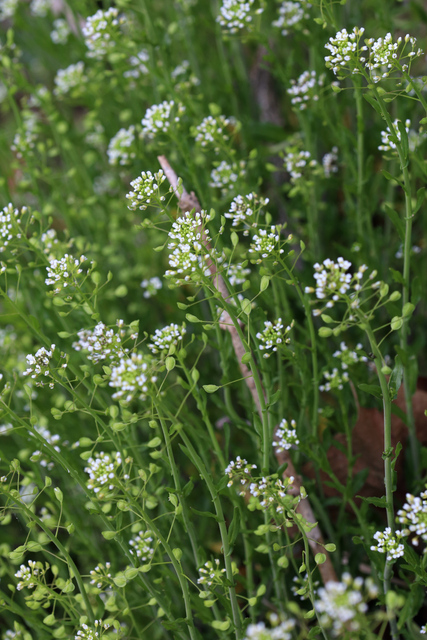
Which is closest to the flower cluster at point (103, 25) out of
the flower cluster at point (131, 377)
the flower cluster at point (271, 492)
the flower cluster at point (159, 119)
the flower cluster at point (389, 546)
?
the flower cluster at point (159, 119)

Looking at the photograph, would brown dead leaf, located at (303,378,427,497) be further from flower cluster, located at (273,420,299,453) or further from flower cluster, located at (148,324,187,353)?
flower cluster, located at (148,324,187,353)

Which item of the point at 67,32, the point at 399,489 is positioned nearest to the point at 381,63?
the point at 399,489

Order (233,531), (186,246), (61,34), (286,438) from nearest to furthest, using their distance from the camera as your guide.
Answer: (186,246) → (233,531) → (286,438) → (61,34)

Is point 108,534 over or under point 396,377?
under

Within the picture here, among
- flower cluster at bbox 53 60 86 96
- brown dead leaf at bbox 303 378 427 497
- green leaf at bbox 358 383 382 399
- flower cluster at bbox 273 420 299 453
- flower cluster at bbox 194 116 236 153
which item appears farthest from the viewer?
flower cluster at bbox 53 60 86 96

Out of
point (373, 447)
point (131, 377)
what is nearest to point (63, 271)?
point (131, 377)

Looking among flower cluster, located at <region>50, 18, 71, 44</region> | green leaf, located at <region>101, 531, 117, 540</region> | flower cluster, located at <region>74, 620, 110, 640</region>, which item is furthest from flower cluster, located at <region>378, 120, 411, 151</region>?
flower cluster, located at <region>50, 18, 71, 44</region>

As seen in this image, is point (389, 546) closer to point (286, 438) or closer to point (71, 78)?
point (286, 438)

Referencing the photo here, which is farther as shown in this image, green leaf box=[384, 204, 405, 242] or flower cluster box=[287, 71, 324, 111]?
flower cluster box=[287, 71, 324, 111]

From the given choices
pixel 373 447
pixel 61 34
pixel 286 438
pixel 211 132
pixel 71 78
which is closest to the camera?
pixel 286 438

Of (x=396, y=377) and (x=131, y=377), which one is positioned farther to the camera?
(x=396, y=377)

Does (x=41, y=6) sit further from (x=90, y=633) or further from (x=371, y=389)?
(x=90, y=633)

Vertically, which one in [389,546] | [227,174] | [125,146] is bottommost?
[389,546]
